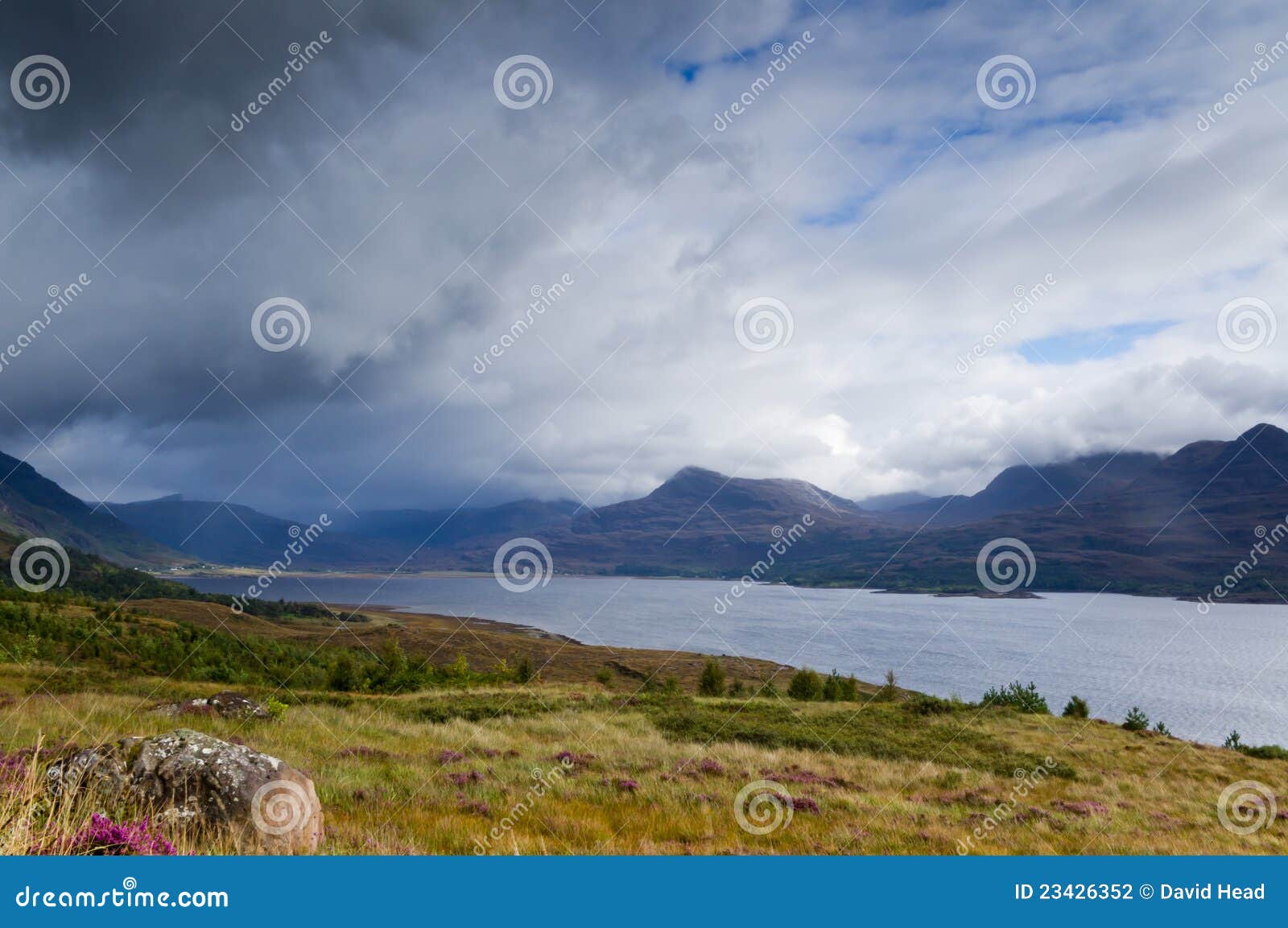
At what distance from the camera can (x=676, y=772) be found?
1484cm

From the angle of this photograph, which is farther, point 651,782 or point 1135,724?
point 1135,724

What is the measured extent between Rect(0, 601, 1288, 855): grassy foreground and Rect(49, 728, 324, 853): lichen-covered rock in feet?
1.03

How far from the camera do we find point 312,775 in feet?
38.0

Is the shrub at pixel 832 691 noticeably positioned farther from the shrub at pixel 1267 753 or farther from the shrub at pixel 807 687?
the shrub at pixel 1267 753

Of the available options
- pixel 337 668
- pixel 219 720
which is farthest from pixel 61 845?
pixel 337 668

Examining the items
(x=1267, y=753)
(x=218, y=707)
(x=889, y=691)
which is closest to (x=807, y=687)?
(x=889, y=691)

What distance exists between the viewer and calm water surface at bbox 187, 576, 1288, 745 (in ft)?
217

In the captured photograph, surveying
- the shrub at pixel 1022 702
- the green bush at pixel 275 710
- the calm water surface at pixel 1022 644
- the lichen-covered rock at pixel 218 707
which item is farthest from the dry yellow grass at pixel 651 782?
the calm water surface at pixel 1022 644

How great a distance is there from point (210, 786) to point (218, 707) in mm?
13639

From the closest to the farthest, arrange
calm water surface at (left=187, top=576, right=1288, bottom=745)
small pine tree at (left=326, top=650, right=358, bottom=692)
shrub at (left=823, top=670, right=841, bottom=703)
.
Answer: small pine tree at (left=326, top=650, right=358, bottom=692)
shrub at (left=823, top=670, right=841, bottom=703)
calm water surface at (left=187, top=576, right=1288, bottom=745)

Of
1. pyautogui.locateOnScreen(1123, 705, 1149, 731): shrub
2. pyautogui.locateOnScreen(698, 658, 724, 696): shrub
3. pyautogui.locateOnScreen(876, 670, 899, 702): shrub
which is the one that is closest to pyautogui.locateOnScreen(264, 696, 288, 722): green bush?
pyautogui.locateOnScreen(698, 658, 724, 696): shrub

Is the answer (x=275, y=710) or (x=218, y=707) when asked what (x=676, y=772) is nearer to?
(x=275, y=710)

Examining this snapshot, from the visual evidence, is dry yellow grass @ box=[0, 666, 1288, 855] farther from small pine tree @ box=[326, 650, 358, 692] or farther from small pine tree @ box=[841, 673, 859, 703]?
small pine tree @ box=[841, 673, 859, 703]

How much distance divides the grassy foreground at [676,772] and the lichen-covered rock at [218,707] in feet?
2.26
